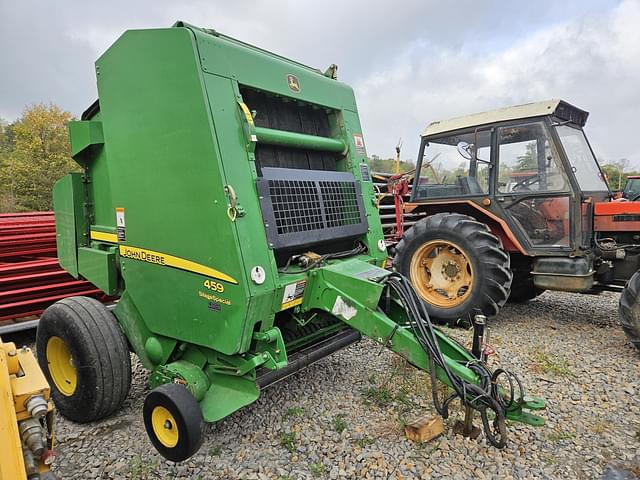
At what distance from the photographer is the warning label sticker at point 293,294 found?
2.56 m

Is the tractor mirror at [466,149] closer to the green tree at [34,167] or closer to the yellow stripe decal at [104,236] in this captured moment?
the yellow stripe decal at [104,236]

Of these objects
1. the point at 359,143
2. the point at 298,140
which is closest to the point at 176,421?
the point at 298,140

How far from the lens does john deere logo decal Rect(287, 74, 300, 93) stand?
9.55ft

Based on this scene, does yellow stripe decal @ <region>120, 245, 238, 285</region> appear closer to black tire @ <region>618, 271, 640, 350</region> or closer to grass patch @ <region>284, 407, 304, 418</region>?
grass patch @ <region>284, 407, 304, 418</region>

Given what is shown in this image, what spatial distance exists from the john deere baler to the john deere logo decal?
1cm

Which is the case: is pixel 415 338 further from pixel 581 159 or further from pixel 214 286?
pixel 581 159

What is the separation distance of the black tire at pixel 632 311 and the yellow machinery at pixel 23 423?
4.43 m

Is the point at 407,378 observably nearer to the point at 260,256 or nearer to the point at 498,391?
the point at 498,391

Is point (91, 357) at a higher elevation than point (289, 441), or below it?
higher

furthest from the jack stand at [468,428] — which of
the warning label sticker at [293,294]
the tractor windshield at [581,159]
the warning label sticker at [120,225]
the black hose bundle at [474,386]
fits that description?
the tractor windshield at [581,159]

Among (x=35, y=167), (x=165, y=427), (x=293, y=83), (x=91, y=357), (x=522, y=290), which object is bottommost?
(x=522, y=290)

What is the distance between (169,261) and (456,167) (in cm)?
396

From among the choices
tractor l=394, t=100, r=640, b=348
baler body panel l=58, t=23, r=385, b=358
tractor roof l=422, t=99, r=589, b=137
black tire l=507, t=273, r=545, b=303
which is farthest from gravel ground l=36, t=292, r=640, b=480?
tractor roof l=422, t=99, r=589, b=137

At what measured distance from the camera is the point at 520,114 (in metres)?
4.79
